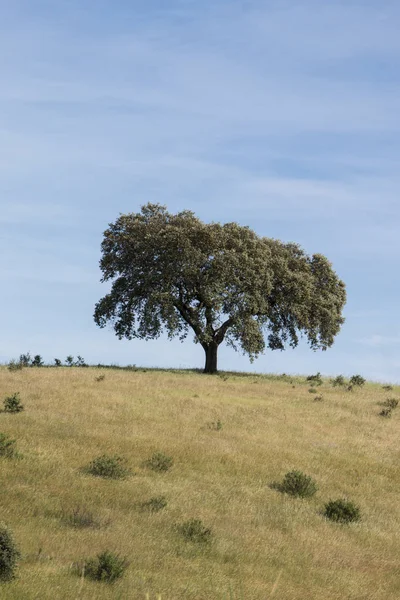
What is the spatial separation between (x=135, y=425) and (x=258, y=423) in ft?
22.5

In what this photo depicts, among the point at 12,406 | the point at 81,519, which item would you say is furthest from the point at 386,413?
the point at 81,519

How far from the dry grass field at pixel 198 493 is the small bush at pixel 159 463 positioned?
18.8 inches

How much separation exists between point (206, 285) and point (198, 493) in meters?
34.7

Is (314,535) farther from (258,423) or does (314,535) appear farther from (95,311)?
(95,311)

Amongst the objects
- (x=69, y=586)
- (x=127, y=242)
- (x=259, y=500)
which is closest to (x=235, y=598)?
(x=69, y=586)

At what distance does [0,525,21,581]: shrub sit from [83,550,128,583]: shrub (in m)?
1.35

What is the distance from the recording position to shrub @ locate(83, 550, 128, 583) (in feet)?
44.2

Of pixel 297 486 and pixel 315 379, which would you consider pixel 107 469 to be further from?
pixel 315 379

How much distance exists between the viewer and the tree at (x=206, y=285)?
5556cm

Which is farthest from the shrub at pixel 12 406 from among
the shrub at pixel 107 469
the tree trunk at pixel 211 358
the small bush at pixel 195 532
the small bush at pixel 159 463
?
the tree trunk at pixel 211 358

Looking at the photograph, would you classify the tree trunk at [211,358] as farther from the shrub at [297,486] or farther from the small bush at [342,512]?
the small bush at [342,512]

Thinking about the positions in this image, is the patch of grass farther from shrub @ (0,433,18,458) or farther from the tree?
the tree

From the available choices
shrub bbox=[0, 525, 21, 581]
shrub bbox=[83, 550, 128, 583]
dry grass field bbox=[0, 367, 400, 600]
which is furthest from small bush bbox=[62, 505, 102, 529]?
shrub bbox=[0, 525, 21, 581]

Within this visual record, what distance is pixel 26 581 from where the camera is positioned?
12727mm
